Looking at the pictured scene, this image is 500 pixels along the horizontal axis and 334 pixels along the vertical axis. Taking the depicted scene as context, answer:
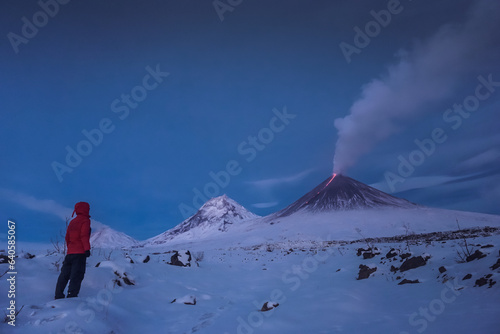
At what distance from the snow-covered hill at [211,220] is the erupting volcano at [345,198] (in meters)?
40.4

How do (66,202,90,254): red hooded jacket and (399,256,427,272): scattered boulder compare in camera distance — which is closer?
(66,202,90,254): red hooded jacket

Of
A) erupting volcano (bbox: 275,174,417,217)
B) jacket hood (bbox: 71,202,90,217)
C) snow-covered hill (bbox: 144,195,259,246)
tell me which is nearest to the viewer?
jacket hood (bbox: 71,202,90,217)

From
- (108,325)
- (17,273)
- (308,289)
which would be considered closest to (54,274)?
(17,273)

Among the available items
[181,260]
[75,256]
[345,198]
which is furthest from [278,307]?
[345,198]

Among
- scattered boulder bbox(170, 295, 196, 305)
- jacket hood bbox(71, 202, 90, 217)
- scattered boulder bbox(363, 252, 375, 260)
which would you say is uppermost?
jacket hood bbox(71, 202, 90, 217)

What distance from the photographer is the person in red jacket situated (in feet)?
18.1

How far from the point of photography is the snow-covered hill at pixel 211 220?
386 feet

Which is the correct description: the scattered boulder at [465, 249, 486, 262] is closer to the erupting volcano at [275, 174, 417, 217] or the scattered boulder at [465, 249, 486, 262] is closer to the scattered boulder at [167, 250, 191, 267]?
the scattered boulder at [167, 250, 191, 267]

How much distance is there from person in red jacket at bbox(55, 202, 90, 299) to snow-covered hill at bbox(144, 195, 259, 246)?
10999cm

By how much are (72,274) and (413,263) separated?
8.52 meters

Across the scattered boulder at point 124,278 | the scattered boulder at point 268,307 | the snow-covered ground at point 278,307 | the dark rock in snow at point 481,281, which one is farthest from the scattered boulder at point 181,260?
the dark rock in snow at point 481,281

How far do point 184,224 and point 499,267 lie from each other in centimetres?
14312

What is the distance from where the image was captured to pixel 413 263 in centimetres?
764

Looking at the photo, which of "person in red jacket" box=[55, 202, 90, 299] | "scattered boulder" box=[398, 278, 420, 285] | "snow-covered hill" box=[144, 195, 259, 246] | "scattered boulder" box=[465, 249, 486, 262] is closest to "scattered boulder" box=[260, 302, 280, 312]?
"scattered boulder" box=[398, 278, 420, 285]
